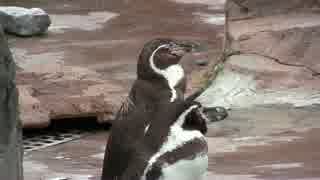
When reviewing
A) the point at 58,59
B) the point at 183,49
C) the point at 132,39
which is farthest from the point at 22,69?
the point at 183,49

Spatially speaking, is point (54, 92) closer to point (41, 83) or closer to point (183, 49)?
point (41, 83)

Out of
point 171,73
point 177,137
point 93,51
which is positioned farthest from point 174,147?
point 93,51

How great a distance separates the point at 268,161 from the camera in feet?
27.2

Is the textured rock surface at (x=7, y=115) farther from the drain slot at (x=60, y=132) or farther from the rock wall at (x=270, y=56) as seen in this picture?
the rock wall at (x=270, y=56)

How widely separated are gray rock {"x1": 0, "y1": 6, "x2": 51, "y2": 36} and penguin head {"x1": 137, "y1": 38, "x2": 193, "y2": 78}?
6944mm

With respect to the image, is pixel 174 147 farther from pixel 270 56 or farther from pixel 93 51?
pixel 93 51

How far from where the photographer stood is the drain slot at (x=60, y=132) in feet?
30.9

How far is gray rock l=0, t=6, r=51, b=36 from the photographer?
13484 mm

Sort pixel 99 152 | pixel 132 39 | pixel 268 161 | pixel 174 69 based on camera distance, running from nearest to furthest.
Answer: pixel 174 69 < pixel 268 161 < pixel 99 152 < pixel 132 39

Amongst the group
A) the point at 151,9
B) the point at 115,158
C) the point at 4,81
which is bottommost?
the point at 151,9

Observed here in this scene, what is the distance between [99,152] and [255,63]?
204 centimetres

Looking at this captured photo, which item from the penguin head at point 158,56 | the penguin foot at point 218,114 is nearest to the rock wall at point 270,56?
the penguin foot at point 218,114

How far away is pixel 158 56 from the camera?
6598 mm

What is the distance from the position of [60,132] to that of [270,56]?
2018mm
